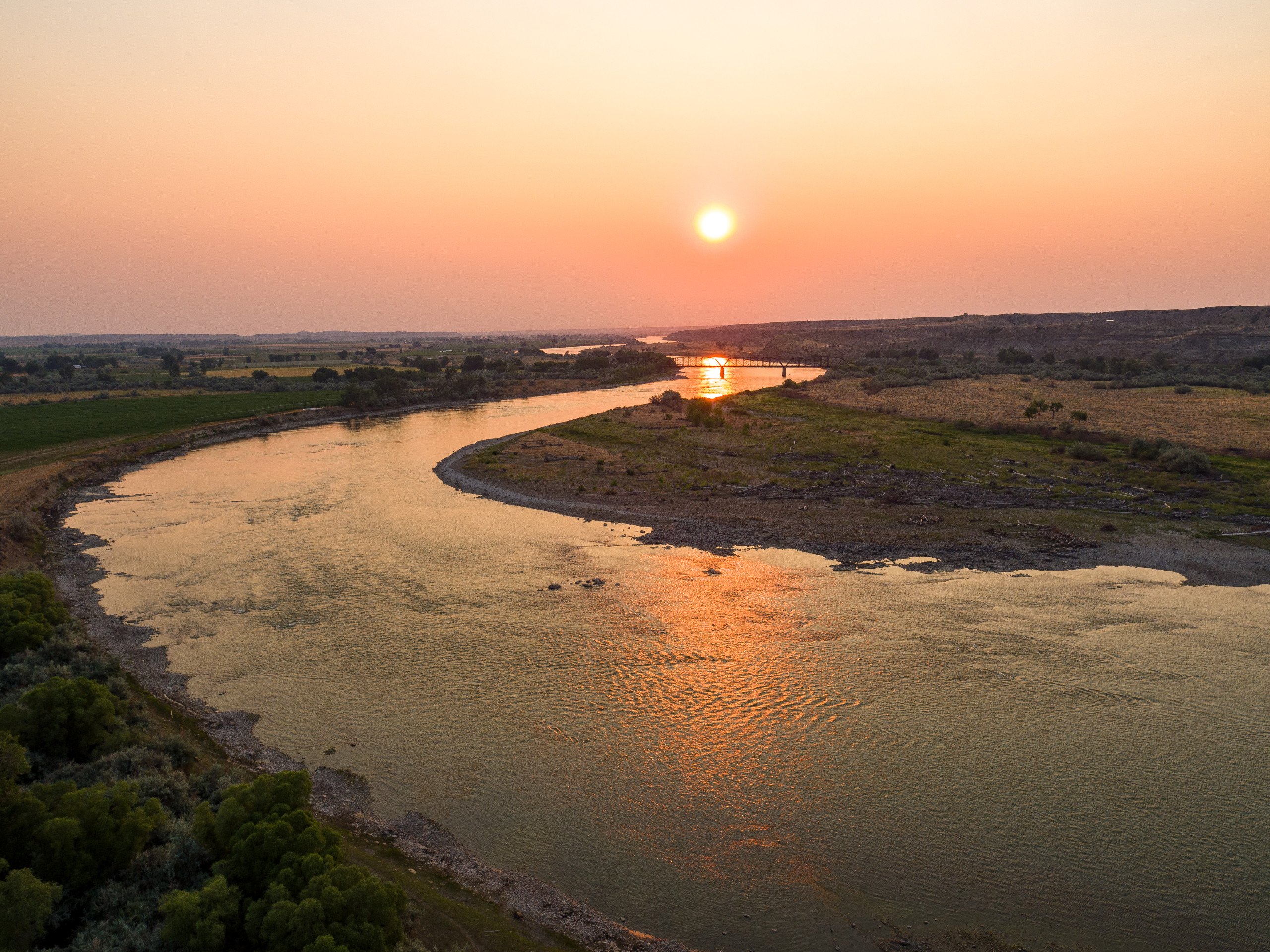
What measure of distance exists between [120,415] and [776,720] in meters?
92.5

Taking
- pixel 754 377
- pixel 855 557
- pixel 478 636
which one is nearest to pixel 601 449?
pixel 855 557

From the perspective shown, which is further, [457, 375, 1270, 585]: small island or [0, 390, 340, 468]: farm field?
[0, 390, 340, 468]: farm field

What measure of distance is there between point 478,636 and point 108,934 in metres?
15.3

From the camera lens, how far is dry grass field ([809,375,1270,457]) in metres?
61.2

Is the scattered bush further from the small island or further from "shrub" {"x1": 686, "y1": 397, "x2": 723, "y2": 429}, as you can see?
"shrub" {"x1": 686, "y1": 397, "x2": 723, "y2": 429}

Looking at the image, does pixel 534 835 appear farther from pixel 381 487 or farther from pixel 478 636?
pixel 381 487

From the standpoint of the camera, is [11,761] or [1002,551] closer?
[11,761]

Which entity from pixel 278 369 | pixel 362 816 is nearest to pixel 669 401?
pixel 362 816

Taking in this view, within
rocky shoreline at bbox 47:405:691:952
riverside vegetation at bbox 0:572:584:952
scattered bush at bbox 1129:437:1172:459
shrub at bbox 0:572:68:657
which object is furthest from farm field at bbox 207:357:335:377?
scattered bush at bbox 1129:437:1172:459

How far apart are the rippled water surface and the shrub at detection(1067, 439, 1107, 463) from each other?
951 inches

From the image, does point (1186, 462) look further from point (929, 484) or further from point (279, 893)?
point (279, 893)

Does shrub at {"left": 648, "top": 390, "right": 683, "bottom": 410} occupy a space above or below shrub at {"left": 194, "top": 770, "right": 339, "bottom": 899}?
above

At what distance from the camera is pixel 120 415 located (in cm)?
8369

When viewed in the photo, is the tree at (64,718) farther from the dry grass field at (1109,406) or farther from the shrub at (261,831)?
the dry grass field at (1109,406)
